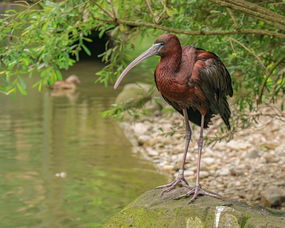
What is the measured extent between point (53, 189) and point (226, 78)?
502 cm

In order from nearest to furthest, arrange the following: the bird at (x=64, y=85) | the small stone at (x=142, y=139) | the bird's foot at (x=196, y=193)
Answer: the bird's foot at (x=196, y=193)
the small stone at (x=142, y=139)
the bird at (x=64, y=85)

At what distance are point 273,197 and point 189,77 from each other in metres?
4.17

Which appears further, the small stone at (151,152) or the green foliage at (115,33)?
the small stone at (151,152)

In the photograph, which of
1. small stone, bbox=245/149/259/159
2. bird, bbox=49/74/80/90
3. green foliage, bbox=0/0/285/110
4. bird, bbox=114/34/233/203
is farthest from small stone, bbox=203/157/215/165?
bird, bbox=49/74/80/90

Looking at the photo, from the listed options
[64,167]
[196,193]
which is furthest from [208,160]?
[196,193]

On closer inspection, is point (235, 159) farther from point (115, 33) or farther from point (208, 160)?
point (115, 33)

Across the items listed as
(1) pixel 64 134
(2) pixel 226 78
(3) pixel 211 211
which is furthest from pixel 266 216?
(1) pixel 64 134

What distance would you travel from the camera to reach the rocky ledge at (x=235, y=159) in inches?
380

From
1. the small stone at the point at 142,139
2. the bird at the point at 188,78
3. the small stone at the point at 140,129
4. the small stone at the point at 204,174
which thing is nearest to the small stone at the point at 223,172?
the small stone at the point at 204,174

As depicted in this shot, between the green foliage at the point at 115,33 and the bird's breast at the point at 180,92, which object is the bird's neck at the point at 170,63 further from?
the green foliage at the point at 115,33

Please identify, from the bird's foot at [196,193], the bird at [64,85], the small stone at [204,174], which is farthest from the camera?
the bird at [64,85]

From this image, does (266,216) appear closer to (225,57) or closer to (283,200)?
(225,57)

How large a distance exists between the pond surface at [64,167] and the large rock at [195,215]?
2.85m

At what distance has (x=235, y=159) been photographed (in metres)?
11.6
